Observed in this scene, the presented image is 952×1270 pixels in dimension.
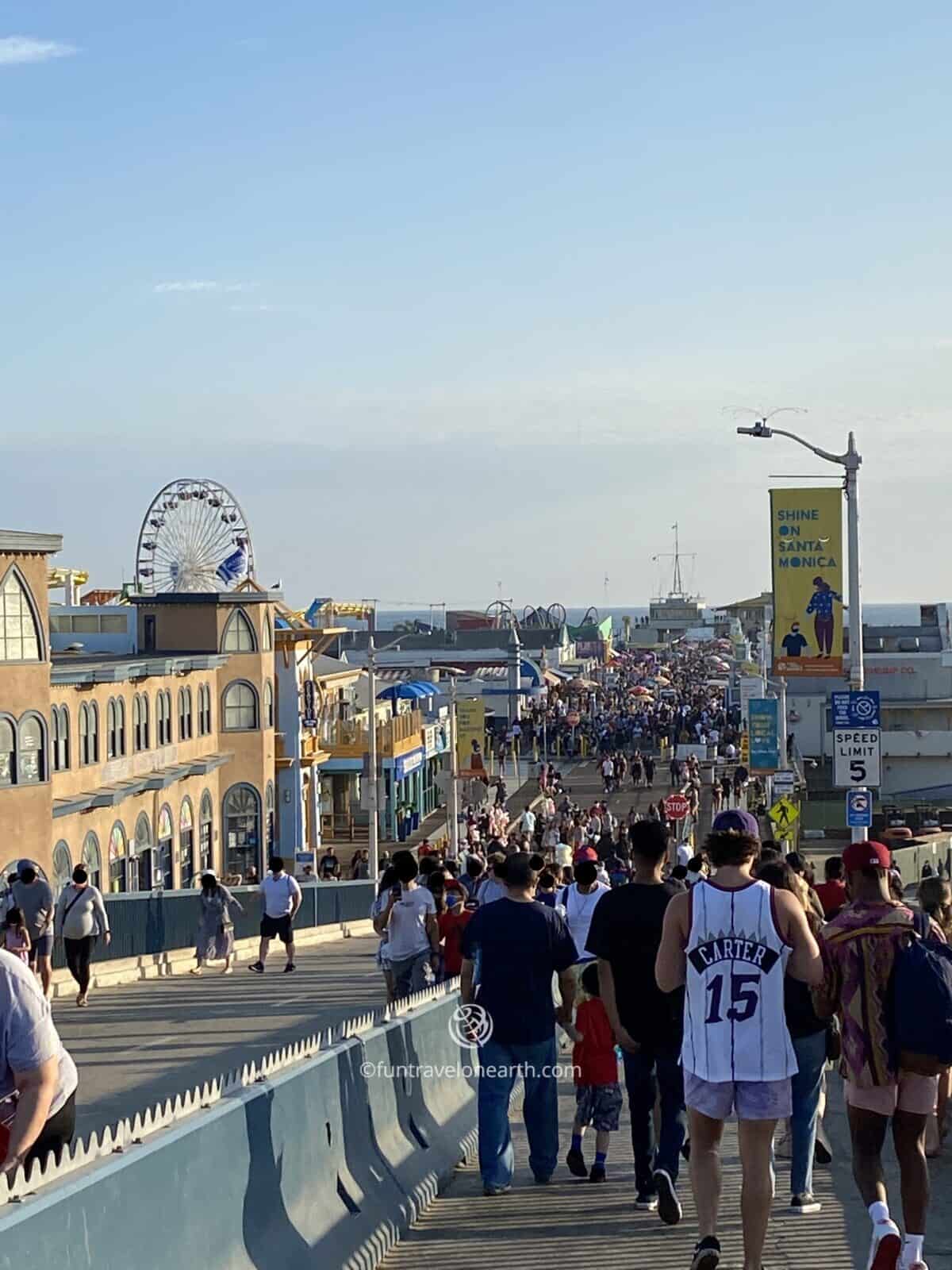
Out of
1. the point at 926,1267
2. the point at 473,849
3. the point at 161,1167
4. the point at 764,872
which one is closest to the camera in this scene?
the point at 161,1167

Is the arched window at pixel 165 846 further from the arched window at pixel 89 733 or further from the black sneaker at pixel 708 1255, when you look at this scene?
the black sneaker at pixel 708 1255

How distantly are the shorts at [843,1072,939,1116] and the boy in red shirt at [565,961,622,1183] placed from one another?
2.09 metres

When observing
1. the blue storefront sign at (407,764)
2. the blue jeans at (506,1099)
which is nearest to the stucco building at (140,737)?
the blue storefront sign at (407,764)

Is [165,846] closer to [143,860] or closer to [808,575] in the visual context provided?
[143,860]

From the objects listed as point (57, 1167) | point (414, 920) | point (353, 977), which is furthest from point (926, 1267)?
point (353, 977)

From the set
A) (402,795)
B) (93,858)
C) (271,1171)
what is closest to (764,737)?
(93,858)

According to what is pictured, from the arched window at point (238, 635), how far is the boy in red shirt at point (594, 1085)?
1506 inches

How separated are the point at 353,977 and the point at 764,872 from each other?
47.6 feet

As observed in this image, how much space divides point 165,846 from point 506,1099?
33.4 m

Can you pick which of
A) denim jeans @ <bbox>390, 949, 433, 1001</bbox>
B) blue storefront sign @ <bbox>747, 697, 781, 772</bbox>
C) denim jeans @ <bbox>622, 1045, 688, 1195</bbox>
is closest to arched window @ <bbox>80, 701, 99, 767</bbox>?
blue storefront sign @ <bbox>747, 697, 781, 772</bbox>

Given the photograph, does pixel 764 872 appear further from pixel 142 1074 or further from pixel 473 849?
pixel 473 849

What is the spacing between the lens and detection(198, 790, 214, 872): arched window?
146 ft

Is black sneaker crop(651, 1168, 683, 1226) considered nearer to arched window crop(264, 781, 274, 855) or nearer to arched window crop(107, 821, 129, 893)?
arched window crop(107, 821, 129, 893)

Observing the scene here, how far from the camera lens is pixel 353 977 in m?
22.4
